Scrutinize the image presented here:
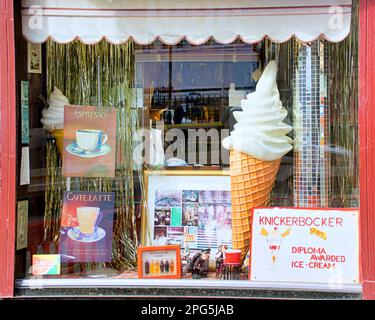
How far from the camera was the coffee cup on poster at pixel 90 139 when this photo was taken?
429cm

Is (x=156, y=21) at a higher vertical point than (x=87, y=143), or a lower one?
higher

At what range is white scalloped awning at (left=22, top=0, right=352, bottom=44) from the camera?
379 cm

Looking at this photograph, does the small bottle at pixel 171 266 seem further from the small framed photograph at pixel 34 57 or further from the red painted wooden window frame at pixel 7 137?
the small framed photograph at pixel 34 57

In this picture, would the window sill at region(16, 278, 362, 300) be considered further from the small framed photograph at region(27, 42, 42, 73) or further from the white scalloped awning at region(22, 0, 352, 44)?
→ the white scalloped awning at region(22, 0, 352, 44)

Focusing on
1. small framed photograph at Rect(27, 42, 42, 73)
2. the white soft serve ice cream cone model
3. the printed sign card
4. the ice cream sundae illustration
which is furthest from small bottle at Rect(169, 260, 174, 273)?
small framed photograph at Rect(27, 42, 42, 73)

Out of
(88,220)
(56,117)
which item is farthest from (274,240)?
(56,117)

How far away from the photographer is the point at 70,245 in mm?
4199

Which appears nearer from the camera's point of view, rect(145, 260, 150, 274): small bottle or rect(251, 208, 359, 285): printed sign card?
rect(251, 208, 359, 285): printed sign card

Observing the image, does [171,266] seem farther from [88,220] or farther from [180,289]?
[88,220]

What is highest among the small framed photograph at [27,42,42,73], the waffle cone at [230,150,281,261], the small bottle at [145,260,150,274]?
the small framed photograph at [27,42,42,73]

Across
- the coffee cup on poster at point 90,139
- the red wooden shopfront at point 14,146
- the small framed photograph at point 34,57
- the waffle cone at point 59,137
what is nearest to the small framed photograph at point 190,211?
the coffee cup on poster at point 90,139

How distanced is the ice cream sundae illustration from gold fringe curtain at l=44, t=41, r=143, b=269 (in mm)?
1088

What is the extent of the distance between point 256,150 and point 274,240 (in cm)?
66

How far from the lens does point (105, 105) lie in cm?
441
